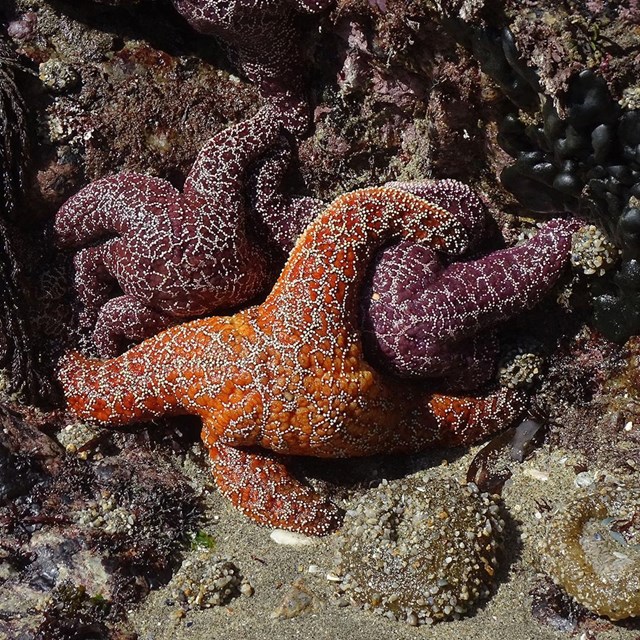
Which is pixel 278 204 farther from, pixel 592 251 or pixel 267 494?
pixel 592 251

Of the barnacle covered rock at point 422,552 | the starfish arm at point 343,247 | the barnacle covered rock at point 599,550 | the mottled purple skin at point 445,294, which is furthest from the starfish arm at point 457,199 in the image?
the barnacle covered rock at point 599,550

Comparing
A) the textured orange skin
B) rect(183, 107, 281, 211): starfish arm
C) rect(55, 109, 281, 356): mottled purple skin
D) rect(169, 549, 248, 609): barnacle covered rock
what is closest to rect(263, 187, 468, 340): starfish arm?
the textured orange skin

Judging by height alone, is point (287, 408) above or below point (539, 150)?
below

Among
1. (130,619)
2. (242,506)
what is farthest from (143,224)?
(130,619)

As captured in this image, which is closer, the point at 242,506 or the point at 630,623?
the point at 630,623

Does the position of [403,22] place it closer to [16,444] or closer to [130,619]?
[16,444]

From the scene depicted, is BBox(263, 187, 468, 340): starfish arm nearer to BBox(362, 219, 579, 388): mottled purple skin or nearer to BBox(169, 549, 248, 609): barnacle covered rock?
BBox(362, 219, 579, 388): mottled purple skin
